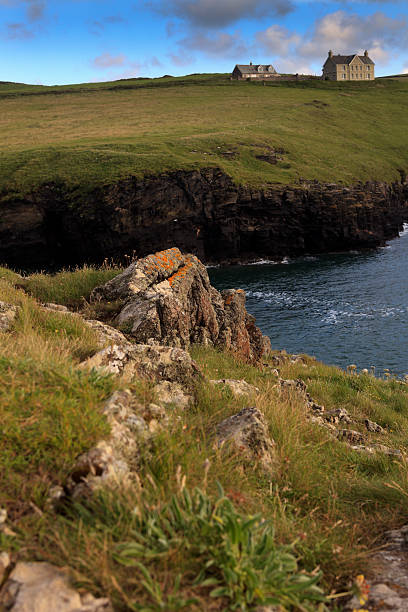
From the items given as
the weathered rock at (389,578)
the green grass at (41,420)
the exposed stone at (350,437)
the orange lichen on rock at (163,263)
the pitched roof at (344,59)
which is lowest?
the exposed stone at (350,437)

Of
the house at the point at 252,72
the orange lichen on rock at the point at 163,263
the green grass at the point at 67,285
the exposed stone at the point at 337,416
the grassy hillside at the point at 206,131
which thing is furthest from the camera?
the house at the point at 252,72

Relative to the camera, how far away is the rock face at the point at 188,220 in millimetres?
55906

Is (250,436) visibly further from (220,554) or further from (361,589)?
(220,554)

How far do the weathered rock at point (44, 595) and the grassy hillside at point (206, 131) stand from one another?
58.3 m

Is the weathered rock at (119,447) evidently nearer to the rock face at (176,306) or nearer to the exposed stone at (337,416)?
the rock face at (176,306)

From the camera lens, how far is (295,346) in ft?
108

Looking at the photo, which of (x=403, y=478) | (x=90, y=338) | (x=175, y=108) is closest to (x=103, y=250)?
(x=90, y=338)

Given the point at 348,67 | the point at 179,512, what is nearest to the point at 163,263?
the point at 179,512

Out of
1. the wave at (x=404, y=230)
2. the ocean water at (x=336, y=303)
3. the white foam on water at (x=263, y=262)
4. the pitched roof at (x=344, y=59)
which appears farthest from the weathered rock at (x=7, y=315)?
the pitched roof at (x=344, y=59)

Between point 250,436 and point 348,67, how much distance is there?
185820 mm

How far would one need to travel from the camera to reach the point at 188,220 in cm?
5894

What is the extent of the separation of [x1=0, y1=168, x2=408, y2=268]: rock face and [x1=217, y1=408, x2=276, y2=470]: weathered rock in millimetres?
52146

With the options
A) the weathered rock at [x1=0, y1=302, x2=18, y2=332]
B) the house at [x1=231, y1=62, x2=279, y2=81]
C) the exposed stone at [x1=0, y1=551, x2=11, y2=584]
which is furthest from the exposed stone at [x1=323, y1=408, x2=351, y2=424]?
the house at [x1=231, y1=62, x2=279, y2=81]

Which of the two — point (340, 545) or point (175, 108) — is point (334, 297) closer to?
point (340, 545)
